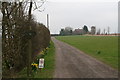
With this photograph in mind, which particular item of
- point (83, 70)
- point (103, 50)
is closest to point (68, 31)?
point (103, 50)

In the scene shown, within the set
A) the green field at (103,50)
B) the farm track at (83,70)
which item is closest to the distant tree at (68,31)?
the green field at (103,50)

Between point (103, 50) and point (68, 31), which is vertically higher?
point (68, 31)

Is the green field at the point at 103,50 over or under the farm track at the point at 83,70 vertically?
over

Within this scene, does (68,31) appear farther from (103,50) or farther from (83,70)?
(83,70)

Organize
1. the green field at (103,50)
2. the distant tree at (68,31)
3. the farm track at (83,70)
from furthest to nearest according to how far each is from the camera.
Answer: the distant tree at (68,31) < the green field at (103,50) < the farm track at (83,70)

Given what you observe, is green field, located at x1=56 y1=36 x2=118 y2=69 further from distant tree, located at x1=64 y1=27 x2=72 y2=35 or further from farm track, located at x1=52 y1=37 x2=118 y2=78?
distant tree, located at x1=64 y1=27 x2=72 y2=35

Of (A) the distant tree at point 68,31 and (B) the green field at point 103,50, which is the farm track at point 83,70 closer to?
(B) the green field at point 103,50

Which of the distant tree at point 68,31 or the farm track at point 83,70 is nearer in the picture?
the farm track at point 83,70

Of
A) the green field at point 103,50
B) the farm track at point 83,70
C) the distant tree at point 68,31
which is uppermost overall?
the distant tree at point 68,31

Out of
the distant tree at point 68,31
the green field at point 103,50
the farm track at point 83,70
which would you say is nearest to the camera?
the farm track at point 83,70

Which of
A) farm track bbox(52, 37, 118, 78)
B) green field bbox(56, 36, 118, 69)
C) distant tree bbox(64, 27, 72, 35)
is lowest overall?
farm track bbox(52, 37, 118, 78)

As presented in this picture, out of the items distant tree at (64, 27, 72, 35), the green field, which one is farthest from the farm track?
distant tree at (64, 27, 72, 35)

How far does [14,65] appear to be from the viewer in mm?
12086

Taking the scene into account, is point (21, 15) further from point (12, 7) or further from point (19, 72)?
point (19, 72)
